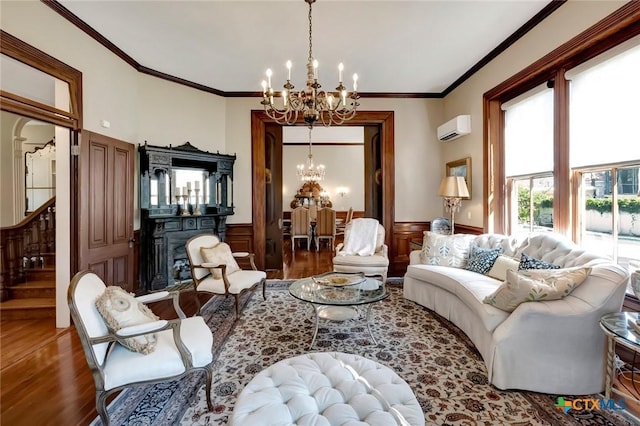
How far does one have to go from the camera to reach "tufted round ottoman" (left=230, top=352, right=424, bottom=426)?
4.17 ft

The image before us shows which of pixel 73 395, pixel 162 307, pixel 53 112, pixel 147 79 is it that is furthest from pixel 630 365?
pixel 147 79

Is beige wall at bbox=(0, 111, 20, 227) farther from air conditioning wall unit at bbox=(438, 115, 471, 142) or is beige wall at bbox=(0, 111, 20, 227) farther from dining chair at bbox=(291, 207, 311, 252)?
air conditioning wall unit at bbox=(438, 115, 471, 142)

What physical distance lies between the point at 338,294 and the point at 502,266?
67.5 inches

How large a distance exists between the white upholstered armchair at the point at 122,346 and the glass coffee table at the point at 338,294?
42.5 inches

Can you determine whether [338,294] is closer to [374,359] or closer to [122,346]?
[374,359]

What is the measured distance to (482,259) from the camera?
340 cm

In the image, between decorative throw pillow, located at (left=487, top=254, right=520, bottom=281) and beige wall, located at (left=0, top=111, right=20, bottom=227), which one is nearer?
decorative throw pillow, located at (left=487, top=254, right=520, bottom=281)

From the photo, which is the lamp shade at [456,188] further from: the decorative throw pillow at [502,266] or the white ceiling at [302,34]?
the white ceiling at [302,34]

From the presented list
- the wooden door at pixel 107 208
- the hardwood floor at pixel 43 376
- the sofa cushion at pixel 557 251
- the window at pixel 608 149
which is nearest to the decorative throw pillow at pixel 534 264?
the sofa cushion at pixel 557 251

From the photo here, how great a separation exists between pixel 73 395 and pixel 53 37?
316 centimetres

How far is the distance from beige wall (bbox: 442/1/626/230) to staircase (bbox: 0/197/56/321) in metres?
→ 5.56

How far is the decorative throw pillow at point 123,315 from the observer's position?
1.74m

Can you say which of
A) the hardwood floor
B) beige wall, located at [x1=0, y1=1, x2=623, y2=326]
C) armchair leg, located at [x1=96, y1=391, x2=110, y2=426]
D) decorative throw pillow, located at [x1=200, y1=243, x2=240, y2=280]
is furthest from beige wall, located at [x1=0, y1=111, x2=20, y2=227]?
armchair leg, located at [x1=96, y1=391, x2=110, y2=426]

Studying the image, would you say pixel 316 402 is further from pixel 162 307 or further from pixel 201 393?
pixel 162 307
